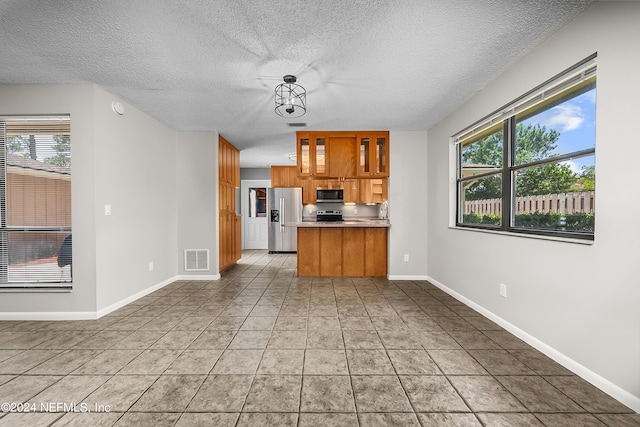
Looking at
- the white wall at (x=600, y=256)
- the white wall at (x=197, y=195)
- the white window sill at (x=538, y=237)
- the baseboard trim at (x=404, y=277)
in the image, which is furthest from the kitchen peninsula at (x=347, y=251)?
the white wall at (x=600, y=256)

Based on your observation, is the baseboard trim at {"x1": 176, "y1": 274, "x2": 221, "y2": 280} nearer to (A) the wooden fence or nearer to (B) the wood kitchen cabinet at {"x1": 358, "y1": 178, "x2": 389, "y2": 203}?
(B) the wood kitchen cabinet at {"x1": 358, "y1": 178, "x2": 389, "y2": 203}

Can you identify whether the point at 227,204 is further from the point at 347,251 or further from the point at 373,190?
the point at 373,190

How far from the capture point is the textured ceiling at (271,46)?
1848 millimetres

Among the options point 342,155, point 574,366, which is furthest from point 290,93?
point 574,366

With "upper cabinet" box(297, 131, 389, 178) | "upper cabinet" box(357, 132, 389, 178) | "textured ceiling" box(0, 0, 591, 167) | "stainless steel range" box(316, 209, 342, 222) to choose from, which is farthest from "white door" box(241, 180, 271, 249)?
"textured ceiling" box(0, 0, 591, 167)

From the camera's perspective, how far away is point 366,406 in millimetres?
1588

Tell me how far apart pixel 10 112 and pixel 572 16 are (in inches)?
201

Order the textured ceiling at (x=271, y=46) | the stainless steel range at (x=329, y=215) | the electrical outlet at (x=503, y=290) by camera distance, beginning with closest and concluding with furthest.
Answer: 1. the textured ceiling at (x=271, y=46)
2. the electrical outlet at (x=503, y=290)
3. the stainless steel range at (x=329, y=215)

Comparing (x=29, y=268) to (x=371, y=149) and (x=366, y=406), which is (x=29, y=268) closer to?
(x=366, y=406)

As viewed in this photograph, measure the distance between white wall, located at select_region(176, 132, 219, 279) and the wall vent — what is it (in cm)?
5

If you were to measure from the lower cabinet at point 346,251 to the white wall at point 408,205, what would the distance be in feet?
0.83

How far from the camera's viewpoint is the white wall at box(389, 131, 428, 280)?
465 centimetres

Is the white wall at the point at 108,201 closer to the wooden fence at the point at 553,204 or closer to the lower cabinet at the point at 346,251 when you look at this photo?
the lower cabinet at the point at 346,251

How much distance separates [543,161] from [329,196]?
4126mm
